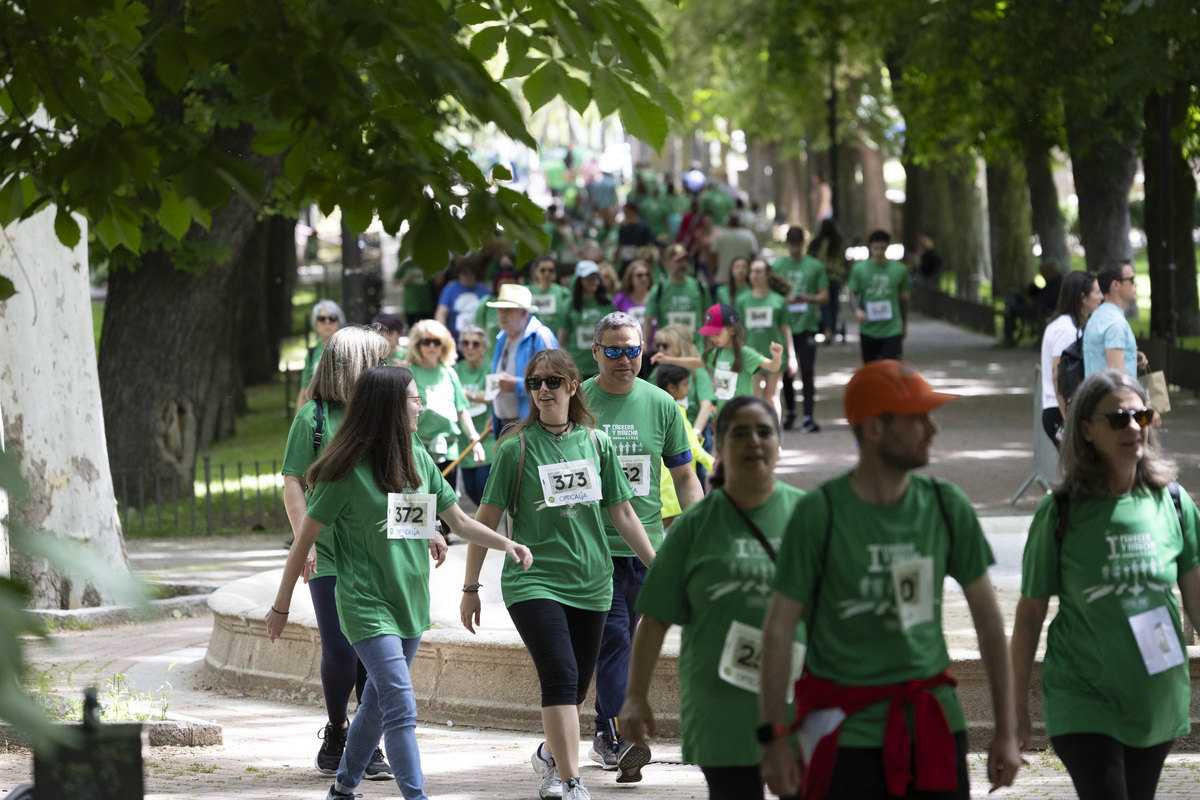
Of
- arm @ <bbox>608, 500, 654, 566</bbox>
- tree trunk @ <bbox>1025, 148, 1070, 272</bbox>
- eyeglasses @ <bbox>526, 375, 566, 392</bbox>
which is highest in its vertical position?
tree trunk @ <bbox>1025, 148, 1070, 272</bbox>

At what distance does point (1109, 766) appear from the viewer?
14.7 ft

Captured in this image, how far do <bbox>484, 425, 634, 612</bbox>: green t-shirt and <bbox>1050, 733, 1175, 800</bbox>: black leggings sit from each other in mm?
2290

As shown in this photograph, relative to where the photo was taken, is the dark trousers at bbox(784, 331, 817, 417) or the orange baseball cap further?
the dark trousers at bbox(784, 331, 817, 417)

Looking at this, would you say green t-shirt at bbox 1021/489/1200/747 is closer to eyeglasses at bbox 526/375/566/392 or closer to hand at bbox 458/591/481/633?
eyeglasses at bbox 526/375/566/392

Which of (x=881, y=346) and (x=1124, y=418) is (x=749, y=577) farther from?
(x=881, y=346)

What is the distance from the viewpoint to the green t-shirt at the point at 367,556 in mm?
6078

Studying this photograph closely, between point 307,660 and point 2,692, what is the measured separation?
22.6 ft

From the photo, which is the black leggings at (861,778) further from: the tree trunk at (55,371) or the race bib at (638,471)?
the tree trunk at (55,371)

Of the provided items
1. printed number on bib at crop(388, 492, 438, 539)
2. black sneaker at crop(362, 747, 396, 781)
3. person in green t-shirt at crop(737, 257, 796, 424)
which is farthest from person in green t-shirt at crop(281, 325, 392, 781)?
person in green t-shirt at crop(737, 257, 796, 424)

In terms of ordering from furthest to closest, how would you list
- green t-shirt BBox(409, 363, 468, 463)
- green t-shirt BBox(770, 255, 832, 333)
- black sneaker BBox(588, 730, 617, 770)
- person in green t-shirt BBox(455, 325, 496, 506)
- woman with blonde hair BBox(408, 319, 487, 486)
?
1. green t-shirt BBox(770, 255, 832, 333)
2. person in green t-shirt BBox(455, 325, 496, 506)
3. green t-shirt BBox(409, 363, 468, 463)
4. woman with blonde hair BBox(408, 319, 487, 486)
5. black sneaker BBox(588, 730, 617, 770)

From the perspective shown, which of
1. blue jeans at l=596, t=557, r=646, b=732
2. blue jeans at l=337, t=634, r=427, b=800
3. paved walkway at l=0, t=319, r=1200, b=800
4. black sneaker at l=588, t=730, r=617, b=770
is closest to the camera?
blue jeans at l=337, t=634, r=427, b=800

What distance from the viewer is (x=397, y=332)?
34.5ft

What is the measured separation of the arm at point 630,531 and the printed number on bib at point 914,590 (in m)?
2.59

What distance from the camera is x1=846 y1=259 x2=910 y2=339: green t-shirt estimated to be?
17.2m
